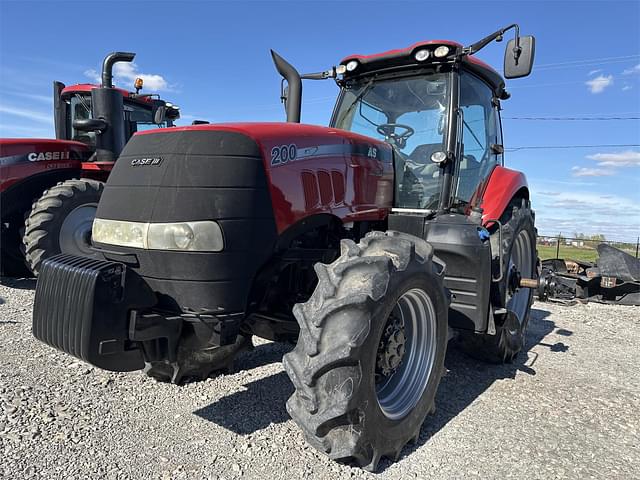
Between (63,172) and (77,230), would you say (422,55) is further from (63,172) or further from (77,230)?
(63,172)

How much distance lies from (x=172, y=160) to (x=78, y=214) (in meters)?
4.62

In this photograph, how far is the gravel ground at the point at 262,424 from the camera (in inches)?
97.8

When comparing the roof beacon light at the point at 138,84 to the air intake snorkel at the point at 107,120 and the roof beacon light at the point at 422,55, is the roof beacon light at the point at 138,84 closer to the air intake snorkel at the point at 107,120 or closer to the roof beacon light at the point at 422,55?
the air intake snorkel at the point at 107,120

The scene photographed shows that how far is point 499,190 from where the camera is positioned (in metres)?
4.10

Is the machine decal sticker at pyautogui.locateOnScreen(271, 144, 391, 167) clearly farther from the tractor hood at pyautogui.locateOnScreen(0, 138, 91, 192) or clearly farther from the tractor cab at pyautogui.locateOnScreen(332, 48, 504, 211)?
the tractor hood at pyautogui.locateOnScreen(0, 138, 91, 192)

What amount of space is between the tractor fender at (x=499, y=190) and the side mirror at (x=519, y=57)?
1033 millimetres

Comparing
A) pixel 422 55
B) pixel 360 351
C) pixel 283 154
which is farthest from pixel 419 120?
pixel 360 351

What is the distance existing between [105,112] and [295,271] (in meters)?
5.13

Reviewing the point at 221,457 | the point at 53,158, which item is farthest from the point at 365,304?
the point at 53,158

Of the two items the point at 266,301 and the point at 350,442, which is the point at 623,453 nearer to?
the point at 350,442

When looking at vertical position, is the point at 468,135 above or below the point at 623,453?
above

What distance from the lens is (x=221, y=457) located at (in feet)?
8.35

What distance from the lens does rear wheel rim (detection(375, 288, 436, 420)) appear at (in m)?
2.77

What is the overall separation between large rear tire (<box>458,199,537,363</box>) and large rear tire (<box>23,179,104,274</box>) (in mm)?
4989
